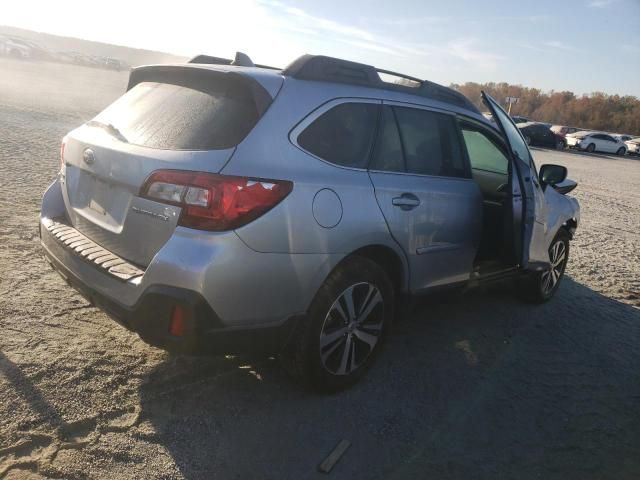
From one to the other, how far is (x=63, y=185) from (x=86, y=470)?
1704mm

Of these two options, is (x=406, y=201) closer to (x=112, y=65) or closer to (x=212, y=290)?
(x=212, y=290)

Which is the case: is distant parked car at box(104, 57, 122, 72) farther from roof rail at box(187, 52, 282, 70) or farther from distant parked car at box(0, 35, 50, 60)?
roof rail at box(187, 52, 282, 70)

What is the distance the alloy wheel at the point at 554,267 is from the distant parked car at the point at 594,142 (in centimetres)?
3193

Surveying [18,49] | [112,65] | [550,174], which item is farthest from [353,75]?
[112,65]

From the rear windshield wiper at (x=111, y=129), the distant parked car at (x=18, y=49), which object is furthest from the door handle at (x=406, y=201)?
the distant parked car at (x=18, y=49)

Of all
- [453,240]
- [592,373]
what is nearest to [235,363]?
[453,240]

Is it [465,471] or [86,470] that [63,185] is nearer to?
[86,470]

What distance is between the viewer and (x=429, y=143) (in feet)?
12.4

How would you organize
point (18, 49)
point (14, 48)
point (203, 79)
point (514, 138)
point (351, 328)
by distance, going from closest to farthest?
point (203, 79) → point (351, 328) → point (514, 138) → point (14, 48) → point (18, 49)

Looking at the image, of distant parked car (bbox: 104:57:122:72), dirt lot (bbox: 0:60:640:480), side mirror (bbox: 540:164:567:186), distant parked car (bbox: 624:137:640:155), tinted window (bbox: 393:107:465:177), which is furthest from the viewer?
distant parked car (bbox: 104:57:122:72)

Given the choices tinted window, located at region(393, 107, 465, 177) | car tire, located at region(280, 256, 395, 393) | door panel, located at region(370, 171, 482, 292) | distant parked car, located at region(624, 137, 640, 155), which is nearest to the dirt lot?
car tire, located at region(280, 256, 395, 393)

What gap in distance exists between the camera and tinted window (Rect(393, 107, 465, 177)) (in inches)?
140

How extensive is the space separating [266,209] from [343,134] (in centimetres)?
78

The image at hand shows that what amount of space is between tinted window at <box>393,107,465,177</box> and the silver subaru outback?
0.01m
